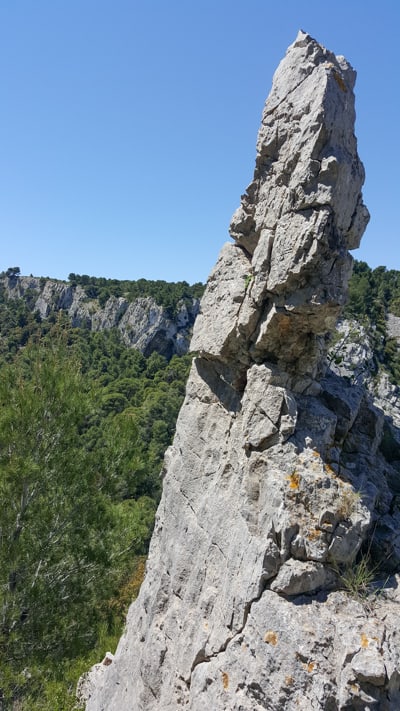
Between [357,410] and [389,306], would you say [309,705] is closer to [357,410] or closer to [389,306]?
[357,410]

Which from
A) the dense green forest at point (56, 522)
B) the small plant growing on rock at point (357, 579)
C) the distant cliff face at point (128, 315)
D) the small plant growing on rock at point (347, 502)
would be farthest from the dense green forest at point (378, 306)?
the distant cliff face at point (128, 315)

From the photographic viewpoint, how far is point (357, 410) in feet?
23.3

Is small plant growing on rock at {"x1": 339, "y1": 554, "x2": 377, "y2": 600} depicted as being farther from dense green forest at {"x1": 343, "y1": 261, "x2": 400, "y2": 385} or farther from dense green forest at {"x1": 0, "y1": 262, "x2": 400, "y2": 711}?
dense green forest at {"x1": 343, "y1": 261, "x2": 400, "y2": 385}

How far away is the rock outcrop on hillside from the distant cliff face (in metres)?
62.4

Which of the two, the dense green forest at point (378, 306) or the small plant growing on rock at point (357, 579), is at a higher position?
the dense green forest at point (378, 306)

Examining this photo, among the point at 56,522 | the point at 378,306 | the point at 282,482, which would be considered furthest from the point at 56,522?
the point at 378,306

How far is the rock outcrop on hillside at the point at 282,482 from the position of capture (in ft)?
15.8

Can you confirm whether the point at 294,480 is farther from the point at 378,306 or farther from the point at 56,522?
the point at 378,306

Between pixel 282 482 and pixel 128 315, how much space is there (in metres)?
76.6

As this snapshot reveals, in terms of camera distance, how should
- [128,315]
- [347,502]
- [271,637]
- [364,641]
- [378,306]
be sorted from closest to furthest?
[364,641] < [271,637] < [347,502] < [378,306] < [128,315]

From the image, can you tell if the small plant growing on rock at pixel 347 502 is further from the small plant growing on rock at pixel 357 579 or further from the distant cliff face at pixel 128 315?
the distant cliff face at pixel 128 315

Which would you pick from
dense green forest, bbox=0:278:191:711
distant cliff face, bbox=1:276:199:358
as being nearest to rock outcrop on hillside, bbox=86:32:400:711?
dense green forest, bbox=0:278:191:711

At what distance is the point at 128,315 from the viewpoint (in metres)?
80.6

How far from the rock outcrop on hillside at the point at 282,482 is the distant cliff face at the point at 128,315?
62.4 metres
